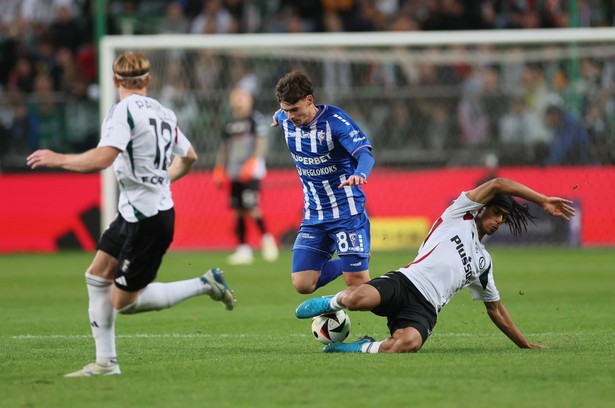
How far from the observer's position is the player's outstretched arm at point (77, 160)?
6.57m

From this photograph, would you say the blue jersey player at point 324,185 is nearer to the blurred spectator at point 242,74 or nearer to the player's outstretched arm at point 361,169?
the player's outstretched arm at point 361,169

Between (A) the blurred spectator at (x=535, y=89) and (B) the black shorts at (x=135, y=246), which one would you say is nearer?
(B) the black shorts at (x=135, y=246)

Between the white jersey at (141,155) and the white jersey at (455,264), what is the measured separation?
1995 millimetres

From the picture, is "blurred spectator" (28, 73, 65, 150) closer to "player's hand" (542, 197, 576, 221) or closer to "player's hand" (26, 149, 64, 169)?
"player's hand" (26, 149, 64, 169)

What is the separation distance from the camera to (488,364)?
7254mm

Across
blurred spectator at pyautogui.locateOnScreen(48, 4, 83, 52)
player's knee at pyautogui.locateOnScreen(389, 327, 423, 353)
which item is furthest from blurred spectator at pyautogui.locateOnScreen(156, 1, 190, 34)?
player's knee at pyautogui.locateOnScreen(389, 327, 423, 353)

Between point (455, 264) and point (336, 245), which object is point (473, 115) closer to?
point (336, 245)

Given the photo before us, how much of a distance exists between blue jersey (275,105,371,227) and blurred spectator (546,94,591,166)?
10.7m

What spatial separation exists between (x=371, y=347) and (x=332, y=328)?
0.53 metres

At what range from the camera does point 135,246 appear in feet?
23.2

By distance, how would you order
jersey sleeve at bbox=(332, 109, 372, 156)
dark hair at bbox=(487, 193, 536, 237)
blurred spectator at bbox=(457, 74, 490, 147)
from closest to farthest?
dark hair at bbox=(487, 193, 536, 237) → jersey sleeve at bbox=(332, 109, 372, 156) → blurred spectator at bbox=(457, 74, 490, 147)

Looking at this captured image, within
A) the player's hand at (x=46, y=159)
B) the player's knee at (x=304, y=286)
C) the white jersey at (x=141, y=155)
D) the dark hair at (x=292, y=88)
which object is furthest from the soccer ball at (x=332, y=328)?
the player's hand at (x=46, y=159)

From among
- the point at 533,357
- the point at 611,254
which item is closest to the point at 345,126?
the point at 533,357

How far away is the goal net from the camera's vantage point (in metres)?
19.5
